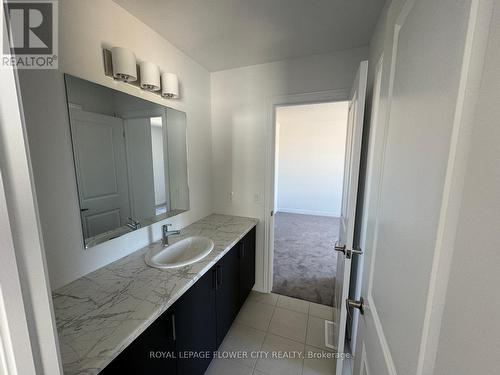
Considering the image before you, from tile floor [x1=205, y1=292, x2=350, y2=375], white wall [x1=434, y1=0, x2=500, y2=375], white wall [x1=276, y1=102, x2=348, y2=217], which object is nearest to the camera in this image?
white wall [x1=434, y1=0, x2=500, y2=375]

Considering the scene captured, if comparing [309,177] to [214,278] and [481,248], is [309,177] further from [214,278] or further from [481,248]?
[481,248]

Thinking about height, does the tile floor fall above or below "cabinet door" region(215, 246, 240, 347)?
below

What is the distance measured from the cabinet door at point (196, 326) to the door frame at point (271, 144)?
92cm

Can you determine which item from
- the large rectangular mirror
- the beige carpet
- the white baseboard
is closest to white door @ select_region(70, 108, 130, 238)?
the large rectangular mirror

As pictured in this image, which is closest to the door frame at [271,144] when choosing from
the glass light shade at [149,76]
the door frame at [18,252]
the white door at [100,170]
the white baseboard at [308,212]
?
the glass light shade at [149,76]

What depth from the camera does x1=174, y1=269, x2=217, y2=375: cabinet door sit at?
3.68 feet

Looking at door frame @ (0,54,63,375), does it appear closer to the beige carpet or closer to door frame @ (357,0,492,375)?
door frame @ (357,0,492,375)

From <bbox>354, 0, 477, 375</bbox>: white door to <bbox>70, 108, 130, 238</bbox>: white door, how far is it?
146cm

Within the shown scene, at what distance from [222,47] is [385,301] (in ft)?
6.60

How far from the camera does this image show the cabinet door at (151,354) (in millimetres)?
801

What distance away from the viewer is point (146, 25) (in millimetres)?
1443

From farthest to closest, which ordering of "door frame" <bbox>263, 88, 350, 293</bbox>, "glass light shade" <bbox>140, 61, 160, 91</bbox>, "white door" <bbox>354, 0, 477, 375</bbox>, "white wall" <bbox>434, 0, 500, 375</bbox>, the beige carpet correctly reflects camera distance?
the beige carpet → "door frame" <bbox>263, 88, 350, 293</bbox> → "glass light shade" <bbox>140, 61, 160, 91</bbox> → "white door" <bbox>354, 0, 477, 375</bbox> → "white wall" <bbox>434, 0, 500, 375</bbox>

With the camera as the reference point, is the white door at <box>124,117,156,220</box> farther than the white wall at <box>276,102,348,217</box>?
No

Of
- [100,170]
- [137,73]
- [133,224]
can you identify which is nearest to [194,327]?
[133,224]
